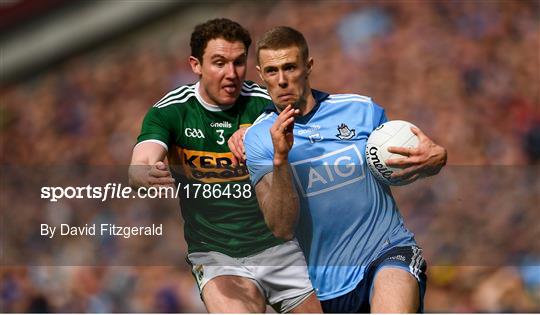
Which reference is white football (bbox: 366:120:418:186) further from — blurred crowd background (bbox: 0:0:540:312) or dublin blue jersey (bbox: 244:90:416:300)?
→ blurred crowd background (bbox: 0:0:540:312)

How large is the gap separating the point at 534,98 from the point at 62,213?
248 inches

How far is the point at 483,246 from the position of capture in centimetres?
600

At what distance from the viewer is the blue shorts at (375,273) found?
4.88 meters

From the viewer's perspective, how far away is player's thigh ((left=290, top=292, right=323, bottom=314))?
5.32m

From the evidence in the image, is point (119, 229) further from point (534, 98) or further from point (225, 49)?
point (534, 98)

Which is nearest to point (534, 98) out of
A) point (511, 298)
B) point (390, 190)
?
point (511, 298)

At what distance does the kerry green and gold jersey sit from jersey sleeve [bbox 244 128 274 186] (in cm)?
18

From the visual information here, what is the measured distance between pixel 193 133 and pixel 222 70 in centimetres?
38

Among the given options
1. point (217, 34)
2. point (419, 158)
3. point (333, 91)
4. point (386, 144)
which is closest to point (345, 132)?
point (386, 144)

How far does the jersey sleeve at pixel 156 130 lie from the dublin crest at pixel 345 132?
3.10 ft

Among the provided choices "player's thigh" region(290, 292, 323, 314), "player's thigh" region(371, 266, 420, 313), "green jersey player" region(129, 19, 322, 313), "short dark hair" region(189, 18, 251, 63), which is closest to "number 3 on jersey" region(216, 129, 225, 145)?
"green jersey player" region(129, 19, 322, 313)

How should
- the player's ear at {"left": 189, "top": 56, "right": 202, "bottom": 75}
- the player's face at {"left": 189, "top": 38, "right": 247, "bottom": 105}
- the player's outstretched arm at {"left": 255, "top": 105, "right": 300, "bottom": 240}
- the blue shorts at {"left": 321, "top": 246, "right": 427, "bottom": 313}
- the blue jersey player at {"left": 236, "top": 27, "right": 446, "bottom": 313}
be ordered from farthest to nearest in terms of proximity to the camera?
the player's ear at {"left": 189, "top": 56, "right": 202, "bottom": 75}
the player's face at {"left": 189, "top": 38, "right": 247, "bottom": 105}
the blue jersey player at {"left": 236, "top": 27, "right": 446, "bottom": 313}
the blue shorts at {"left": 321, "top": 246, "right": 427, "bottom": 313}
the player's outstretched arm at {"left": 255, "top": 105, "right": 300, "bottom": 240}

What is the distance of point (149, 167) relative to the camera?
5129mm
